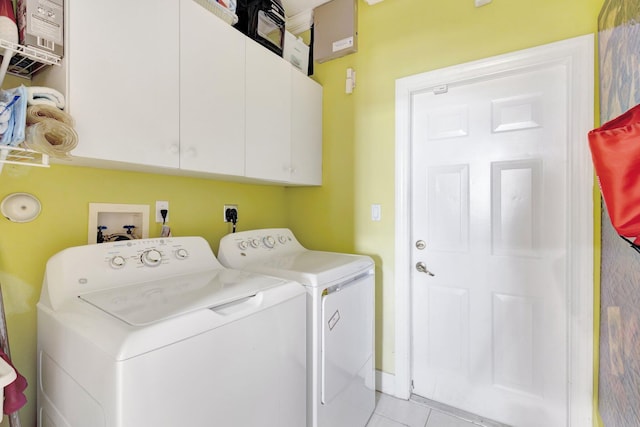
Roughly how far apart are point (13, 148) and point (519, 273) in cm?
219

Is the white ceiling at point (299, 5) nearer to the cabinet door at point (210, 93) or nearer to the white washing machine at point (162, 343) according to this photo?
the cabinet door at point (210, 93)

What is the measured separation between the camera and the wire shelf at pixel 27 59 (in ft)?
2.81

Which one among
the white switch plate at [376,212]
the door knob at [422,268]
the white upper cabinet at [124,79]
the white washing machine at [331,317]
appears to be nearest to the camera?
the white upper cabinet at [124,79]

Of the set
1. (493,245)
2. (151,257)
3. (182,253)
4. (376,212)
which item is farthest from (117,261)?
(493,245)

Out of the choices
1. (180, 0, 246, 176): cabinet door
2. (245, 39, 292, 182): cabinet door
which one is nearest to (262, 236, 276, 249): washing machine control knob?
(245, 39, 292, 182): cabinet door

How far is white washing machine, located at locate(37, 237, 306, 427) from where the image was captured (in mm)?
715

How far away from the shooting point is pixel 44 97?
89 centimetres

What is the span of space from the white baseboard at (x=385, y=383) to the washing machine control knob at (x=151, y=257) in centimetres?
158

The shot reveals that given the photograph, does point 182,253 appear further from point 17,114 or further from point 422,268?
point 422,268

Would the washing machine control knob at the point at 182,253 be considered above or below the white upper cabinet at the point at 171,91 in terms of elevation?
below

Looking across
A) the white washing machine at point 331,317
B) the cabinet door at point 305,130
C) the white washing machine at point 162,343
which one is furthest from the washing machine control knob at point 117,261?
the cabinet door at point 305,130

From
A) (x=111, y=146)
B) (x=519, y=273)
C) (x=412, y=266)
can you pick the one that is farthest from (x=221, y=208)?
(x=519, y=273)

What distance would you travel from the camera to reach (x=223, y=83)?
1.42 metres

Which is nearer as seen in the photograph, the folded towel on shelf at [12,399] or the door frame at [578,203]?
the folded towel on shelf at [12,399]
